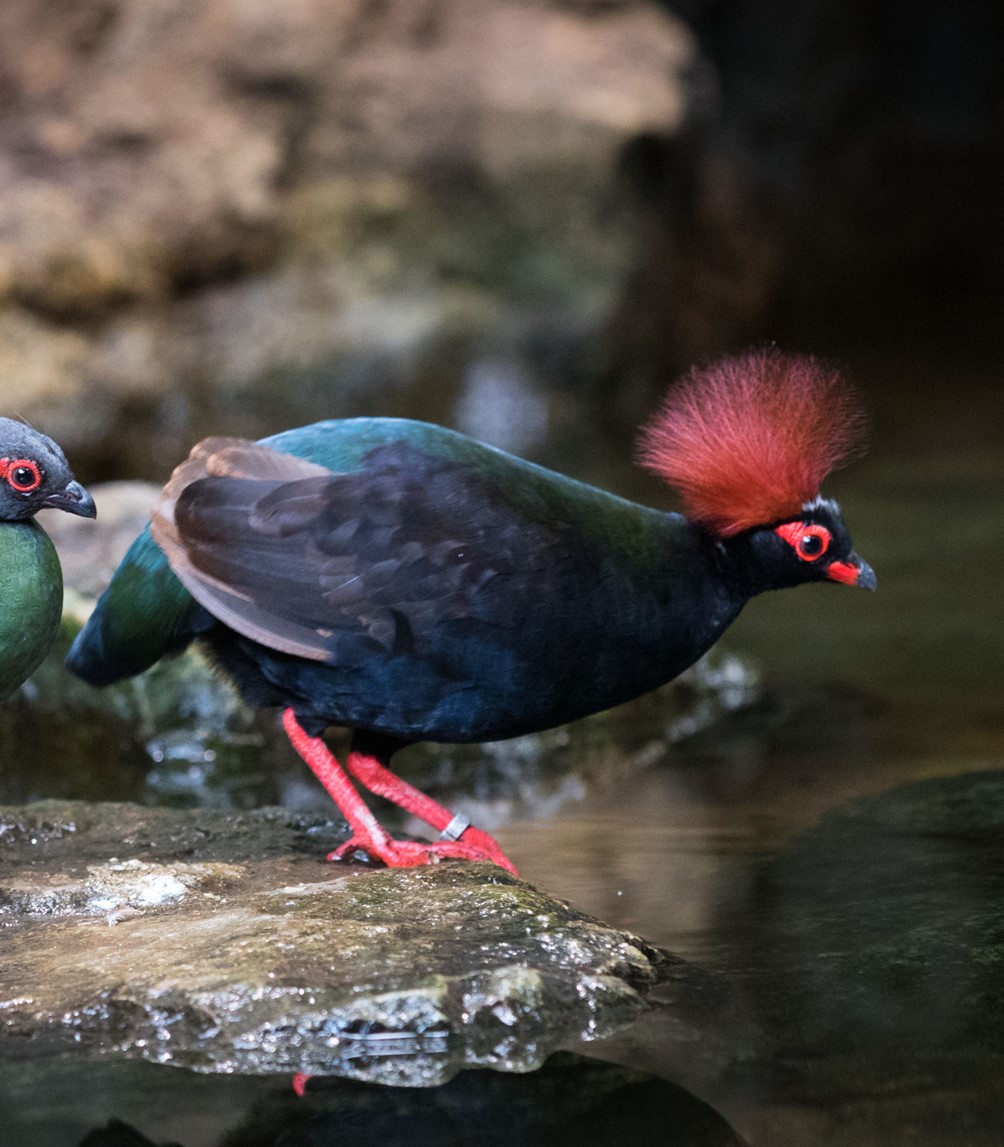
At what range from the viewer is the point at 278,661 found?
3.52m

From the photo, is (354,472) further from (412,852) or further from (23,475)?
(412,852)

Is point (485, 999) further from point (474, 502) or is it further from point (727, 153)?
point (727, 153)

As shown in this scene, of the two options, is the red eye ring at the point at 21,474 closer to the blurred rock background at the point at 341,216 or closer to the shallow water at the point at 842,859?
the shallow water at the point at 842,859

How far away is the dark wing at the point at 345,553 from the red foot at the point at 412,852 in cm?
44

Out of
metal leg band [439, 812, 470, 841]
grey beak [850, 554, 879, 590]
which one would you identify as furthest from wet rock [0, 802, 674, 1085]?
grey beak [850, 554, 879, 590]

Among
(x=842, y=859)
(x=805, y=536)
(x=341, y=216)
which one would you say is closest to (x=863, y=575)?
(x=805, y=536)

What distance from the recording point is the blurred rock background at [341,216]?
8570mm

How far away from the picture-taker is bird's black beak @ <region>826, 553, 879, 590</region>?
379 cm

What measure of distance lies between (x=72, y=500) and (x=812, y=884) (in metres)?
1.81

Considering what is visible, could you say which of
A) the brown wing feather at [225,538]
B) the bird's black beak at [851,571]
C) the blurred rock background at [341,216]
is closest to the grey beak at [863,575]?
the bird's black beak at [851,571]

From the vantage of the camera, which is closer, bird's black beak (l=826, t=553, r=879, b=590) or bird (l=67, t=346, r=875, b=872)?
bird (l=67, t=346, r=875, b=872)

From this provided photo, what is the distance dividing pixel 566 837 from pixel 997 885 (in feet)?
3.82

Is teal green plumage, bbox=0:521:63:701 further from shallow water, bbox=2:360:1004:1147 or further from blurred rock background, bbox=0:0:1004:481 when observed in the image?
blurred rock background, bbox=0:0:1004:481

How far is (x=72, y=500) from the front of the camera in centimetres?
341
